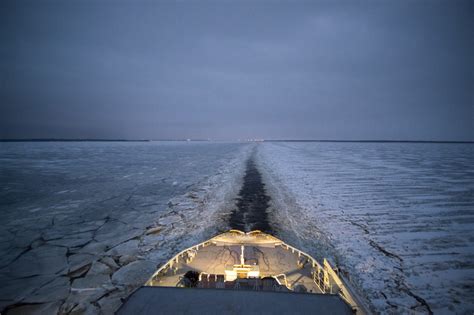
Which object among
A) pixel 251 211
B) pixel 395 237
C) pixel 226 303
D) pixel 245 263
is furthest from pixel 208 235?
pixel 395 237

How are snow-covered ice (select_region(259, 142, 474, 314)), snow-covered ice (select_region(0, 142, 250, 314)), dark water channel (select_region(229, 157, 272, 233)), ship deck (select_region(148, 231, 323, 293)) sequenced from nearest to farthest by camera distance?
ship deck (select_region(148, 231, 323, 293)) < snow-covered ice (select_region(259, 142, 474, 314)) < snow-covered ice (select_region(0, 142, 250, 314)) < dark water channel (select_region(229, 157, 272, 233))

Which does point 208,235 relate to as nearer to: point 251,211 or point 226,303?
point 251,211

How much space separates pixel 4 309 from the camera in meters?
3.38

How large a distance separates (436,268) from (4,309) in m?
8.07

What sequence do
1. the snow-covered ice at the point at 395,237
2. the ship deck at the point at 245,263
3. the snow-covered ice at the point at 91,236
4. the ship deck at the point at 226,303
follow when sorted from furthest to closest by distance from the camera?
the snow-covered ice at the point at 91,236, the snow-covered ice at the point at 395,237, the ship deck at the point at 245,263, the ship deck at the point at 226,303

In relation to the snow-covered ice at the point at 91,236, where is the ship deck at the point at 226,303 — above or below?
above

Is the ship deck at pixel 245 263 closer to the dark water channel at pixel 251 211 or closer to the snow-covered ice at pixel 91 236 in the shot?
the snow-covered ice at pixel 91 236

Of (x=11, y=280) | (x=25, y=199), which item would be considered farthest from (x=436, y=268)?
(x=25, y=199)

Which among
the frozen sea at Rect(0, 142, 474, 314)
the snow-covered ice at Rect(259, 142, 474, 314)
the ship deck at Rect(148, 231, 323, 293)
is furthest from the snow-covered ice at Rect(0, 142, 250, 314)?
the snow-covered ice at Rect(259, 142, 474, 314)

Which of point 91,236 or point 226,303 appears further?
point 91,236

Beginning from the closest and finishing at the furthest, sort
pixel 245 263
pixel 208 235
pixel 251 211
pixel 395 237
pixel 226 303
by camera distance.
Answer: pixel 226 303 → pixel 245 263 → pixel 395 237 → pixel 208 235 → pixel 251 211

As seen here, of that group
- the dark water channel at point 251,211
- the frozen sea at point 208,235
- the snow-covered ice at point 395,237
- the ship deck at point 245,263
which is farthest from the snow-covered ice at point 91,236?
the snow-covered ice at point 395,237

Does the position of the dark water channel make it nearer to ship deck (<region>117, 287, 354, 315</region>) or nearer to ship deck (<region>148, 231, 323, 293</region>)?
ship deck (<region>148, 231, 323, 293</region>)

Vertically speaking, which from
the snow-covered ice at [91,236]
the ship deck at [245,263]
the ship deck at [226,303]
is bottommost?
the snow-covered ice at [91,236]
